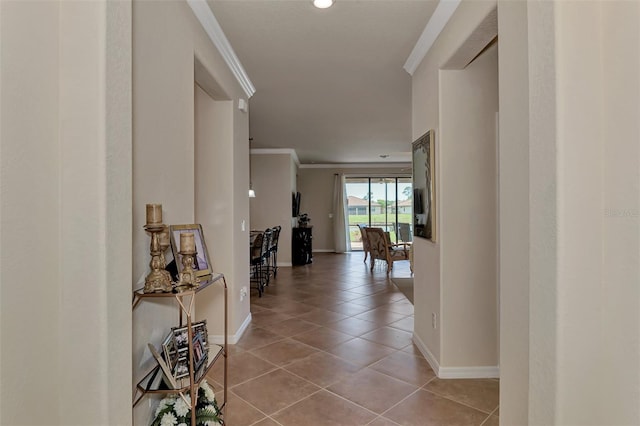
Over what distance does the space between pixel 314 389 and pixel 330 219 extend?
8.64 metres

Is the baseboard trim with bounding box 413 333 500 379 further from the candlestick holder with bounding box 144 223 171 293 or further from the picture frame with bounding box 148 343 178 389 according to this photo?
the candlestick holder with bounding box 144 223 171 293

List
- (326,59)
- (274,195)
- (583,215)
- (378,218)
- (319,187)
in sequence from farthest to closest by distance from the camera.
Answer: (378,218) < (319,187) < (274,195) < (326,59) < (583,215)

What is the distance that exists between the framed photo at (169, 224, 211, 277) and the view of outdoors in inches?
366

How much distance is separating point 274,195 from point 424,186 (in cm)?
559

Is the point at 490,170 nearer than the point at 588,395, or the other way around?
the point at 588,395

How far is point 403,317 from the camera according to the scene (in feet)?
13.9

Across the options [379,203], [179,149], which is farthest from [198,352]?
[379,203]

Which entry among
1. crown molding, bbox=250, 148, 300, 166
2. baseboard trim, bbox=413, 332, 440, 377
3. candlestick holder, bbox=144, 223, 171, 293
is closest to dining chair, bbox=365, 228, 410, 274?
crown molding, bbox=250, 148, 300, 166

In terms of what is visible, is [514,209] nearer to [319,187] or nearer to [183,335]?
[183,335]

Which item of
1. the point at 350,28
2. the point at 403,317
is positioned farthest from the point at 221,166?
the point at 403,317

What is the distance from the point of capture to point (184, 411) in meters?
1.64

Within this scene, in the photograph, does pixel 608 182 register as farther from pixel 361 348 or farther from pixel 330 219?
pixel 330 219

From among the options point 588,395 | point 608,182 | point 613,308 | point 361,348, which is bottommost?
point 361,348

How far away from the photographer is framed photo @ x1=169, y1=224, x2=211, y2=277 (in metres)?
1.76
